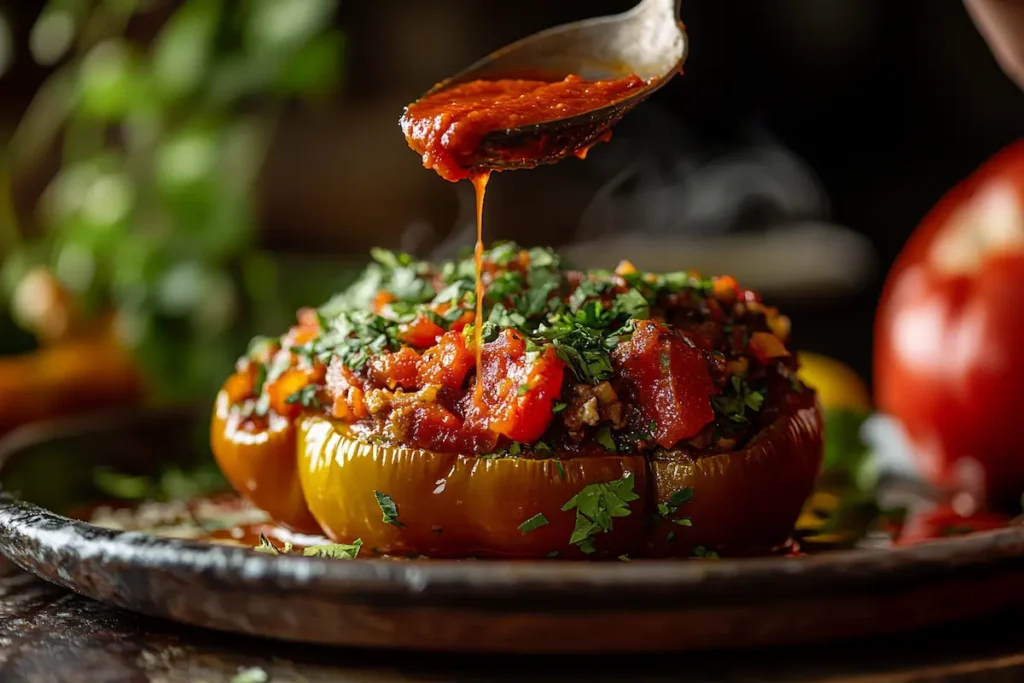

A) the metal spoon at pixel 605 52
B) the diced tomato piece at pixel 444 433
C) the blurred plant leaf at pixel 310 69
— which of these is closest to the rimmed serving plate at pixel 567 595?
the diced tomato piece at pixel 444 433

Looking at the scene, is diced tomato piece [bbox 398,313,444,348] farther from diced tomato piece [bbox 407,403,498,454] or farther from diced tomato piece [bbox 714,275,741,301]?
diced tomato piece [bbox 714,275,741,301]

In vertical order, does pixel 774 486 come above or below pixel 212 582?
below

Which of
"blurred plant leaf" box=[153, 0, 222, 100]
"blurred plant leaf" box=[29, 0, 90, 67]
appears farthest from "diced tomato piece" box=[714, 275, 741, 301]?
"blurred plant leaf" box=[29, 0, 90, 67]

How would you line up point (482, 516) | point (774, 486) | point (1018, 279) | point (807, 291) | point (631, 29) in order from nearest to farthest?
point (482, 516) < point (774, 486) < point (631, 29) < point (1018, 279) < point (807, 291)

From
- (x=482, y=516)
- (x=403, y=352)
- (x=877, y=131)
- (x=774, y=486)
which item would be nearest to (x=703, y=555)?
(x=774, y=486)

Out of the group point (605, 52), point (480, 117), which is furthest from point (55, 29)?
point (480, 117)

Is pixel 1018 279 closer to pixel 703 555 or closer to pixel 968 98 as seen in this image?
pixel 703 555
